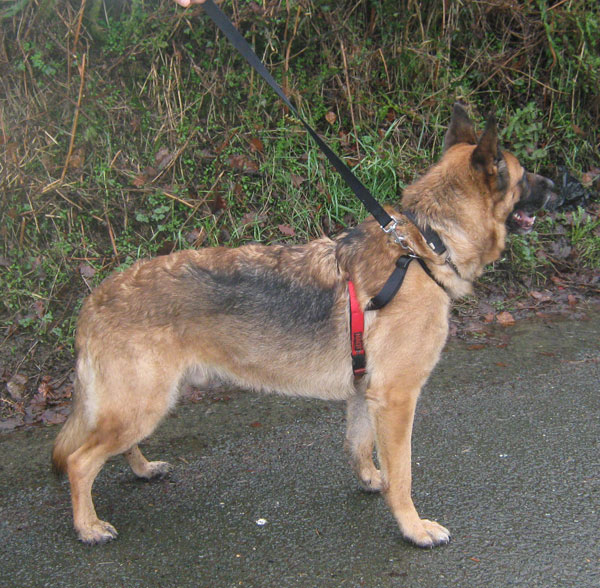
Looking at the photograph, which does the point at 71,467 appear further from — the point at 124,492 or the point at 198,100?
the point at 198,100

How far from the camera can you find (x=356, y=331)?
3.19m

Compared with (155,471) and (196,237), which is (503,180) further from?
(196,237)

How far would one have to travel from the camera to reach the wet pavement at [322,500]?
290cm

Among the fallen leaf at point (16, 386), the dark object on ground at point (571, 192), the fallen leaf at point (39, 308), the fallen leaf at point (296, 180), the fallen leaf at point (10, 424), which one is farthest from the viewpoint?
the dark object on ground at point (571, 192)

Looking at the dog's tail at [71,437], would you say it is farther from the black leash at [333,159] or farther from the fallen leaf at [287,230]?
the fallen leaf at [287,230]

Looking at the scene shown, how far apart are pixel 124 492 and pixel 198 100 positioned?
13.0 feet

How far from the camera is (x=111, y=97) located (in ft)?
19.8

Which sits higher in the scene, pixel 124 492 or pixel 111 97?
pixel 111 97

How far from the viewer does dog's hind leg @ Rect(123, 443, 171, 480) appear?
365cm

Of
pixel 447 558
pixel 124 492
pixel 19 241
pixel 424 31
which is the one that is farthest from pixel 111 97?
pixel 447 558

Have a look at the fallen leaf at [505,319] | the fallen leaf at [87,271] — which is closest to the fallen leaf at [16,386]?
the fallen leaf at [87,271]

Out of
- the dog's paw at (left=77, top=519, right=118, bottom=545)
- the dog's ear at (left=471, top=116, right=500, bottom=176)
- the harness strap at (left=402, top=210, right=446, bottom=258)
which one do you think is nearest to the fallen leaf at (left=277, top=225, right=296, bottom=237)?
the harness strap at (left=402, top=210, right=446, bottom=258)

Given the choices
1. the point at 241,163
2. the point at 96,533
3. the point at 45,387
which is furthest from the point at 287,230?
the point at 96,533

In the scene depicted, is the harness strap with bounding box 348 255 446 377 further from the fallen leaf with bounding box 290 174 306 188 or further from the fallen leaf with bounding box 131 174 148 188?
the fallen leaf with bounding box 131 174 148 188
